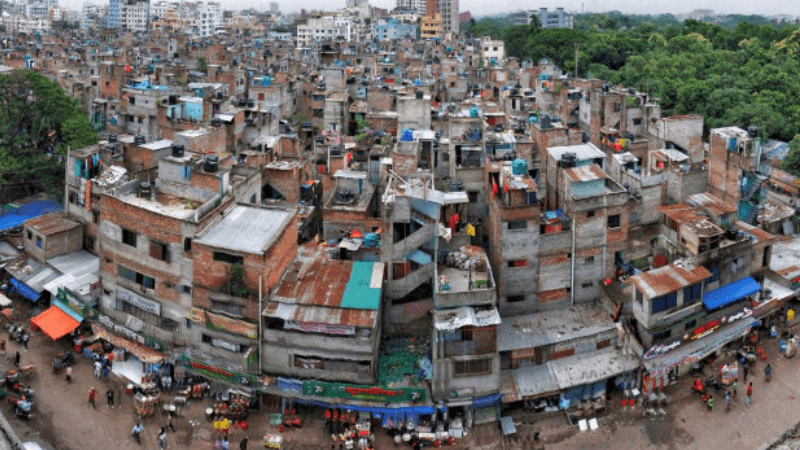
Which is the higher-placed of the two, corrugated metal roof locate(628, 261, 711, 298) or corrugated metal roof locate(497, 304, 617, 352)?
corrugated metal roof locate(628, 261, 711, 298)

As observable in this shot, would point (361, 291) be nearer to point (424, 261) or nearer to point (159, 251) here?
point (424, 261)

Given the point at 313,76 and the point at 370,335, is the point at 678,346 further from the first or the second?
the point at 313,76

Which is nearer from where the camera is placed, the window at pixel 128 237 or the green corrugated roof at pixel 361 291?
the green corrugated roof at pixel 361 291

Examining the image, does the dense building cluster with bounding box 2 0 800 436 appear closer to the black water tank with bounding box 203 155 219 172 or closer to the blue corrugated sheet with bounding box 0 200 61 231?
the black water tank with bounding box 203 155 219 172

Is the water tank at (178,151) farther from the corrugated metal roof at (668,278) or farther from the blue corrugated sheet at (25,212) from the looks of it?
the corrugated metal roof at (668,278)

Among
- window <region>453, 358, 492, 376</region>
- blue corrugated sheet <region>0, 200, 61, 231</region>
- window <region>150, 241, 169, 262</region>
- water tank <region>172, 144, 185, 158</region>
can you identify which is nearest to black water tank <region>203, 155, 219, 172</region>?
water tank <region>172, 144, 185, 158</region>

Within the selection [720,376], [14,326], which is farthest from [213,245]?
[720,376]

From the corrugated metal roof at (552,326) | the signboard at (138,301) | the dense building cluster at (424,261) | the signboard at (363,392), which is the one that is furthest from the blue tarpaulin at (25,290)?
the corrugated metal roof at (552,326)
